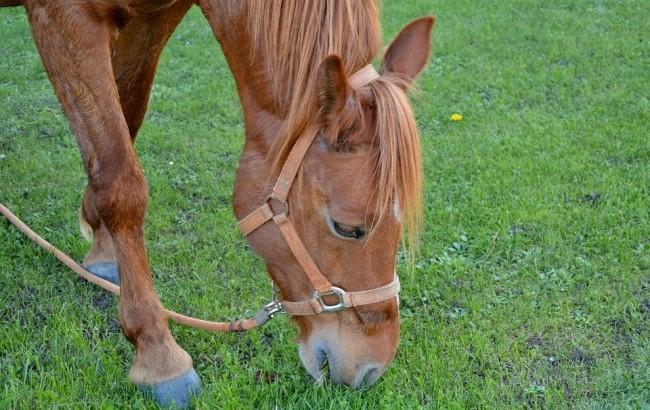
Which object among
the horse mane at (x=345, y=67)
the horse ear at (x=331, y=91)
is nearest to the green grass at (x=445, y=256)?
the horse mane at (x=345, y=67)

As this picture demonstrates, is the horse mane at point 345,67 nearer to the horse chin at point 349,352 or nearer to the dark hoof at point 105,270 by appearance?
the horse chin at point 349,352

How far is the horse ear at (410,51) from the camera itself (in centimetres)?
246

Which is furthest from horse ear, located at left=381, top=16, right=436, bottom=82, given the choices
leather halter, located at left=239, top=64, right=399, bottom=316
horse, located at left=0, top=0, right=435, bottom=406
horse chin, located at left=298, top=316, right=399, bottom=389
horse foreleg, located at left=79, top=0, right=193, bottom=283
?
horse foreleg, located at left=79, top=0, right=193, bottom=283

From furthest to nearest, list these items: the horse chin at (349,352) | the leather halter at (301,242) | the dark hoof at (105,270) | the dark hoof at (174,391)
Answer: the dark hoof at (105,270) → the dark hoof at (174,391) → the horse chin at (349,352) → the leather halter at (301,242)

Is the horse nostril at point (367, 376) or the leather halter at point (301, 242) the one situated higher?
the leather halter at point (301, 242)

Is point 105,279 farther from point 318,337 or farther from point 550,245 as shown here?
point 550,245

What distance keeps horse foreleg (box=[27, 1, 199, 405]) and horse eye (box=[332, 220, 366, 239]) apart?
2.83 feet

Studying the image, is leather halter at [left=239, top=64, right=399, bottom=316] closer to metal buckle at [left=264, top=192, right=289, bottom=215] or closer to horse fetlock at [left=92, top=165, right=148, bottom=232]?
metal buckle at [left=264, top=192, right=289, bottom=215]

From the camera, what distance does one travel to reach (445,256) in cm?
366

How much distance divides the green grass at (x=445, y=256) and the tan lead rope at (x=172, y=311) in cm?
8

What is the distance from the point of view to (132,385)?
266 cm

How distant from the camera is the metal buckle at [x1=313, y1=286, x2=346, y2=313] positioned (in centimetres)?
235

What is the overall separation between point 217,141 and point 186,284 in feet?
6.75

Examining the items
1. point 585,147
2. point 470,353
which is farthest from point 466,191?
point 470,353
